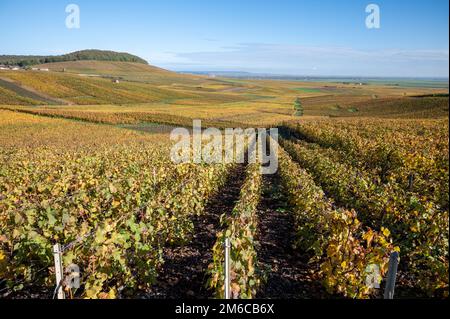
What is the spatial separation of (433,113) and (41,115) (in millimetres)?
50002

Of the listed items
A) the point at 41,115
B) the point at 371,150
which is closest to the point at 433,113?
the point at 371,150

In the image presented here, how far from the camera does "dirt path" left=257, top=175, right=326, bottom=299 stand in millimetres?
5352

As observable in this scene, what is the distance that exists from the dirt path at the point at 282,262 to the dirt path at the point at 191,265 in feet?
3.61

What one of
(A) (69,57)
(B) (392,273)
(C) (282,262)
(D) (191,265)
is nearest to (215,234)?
(D) (191,265)

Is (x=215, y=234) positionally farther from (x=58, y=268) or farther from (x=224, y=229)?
(x=58, y=268)

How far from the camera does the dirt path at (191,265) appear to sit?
5246mm

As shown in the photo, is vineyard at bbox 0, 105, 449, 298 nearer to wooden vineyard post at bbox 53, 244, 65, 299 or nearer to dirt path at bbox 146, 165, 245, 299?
dirt path at bbox 146, 165, 245, 299

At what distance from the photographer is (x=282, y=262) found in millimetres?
6410

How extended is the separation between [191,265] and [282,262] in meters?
1.83

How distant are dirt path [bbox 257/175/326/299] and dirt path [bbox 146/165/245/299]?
1102mm

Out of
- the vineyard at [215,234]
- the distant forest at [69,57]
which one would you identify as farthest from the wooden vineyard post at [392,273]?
the distant forest at [69,57]

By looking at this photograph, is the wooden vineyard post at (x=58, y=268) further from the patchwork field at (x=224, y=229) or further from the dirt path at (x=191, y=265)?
the dirt path at (x=191, y=265)

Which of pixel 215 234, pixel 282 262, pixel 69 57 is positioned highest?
pixel 69 57

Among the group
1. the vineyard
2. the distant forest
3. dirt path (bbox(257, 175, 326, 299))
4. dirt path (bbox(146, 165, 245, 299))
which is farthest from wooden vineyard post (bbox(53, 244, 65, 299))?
the distant forest
